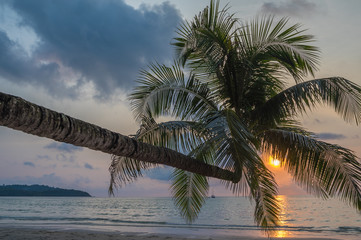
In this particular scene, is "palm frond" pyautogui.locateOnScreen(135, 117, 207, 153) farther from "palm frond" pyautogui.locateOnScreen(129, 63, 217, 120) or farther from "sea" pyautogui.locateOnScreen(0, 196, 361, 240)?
"sea" pyautogui.locateOnScreen(0, 196, 361, 240)

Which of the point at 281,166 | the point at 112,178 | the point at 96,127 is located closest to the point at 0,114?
the point at 96,127

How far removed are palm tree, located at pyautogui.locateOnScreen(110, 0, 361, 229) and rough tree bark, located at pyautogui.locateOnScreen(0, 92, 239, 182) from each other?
2463mm

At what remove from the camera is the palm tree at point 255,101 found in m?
6.64

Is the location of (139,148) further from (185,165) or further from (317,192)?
(317,192)

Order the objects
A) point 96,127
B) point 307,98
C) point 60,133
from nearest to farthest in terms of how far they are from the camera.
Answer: point 60,133
point 96,127
point 307,98

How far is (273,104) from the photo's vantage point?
23.4 feet

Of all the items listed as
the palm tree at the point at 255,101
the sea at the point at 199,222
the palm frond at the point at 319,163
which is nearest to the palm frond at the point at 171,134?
the palm tree at the point at 255,101

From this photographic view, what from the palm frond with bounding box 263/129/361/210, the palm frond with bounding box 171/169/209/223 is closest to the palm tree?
the palm frond with bounding box 263/129/361/210

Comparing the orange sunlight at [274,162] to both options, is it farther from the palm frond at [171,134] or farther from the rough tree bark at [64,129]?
the rough tree bark at [64,129]

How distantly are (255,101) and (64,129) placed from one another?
5447 mm

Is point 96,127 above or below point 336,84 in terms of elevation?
below

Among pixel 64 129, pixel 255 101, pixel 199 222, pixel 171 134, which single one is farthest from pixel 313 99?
pixel 199 222

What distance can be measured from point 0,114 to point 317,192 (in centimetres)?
694

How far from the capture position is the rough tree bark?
92.9 inches
